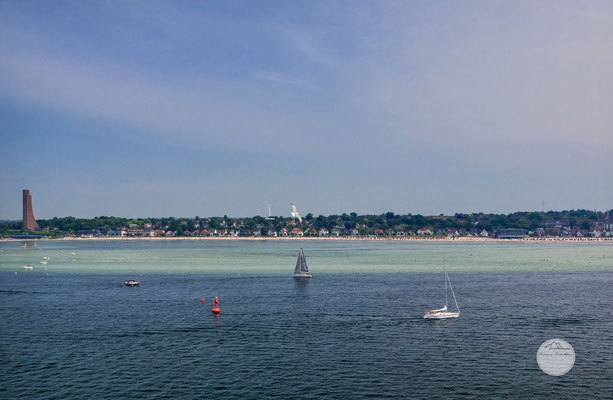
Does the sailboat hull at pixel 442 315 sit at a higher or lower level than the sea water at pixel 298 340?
higher

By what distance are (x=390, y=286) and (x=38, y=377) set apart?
236 ft

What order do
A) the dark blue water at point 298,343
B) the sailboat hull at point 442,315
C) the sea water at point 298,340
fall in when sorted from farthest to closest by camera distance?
the sailboat hull at point 442,315 < the sea water at point 298,340 < the dark blue water at point 298,343

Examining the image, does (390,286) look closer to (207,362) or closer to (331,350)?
(331,350)

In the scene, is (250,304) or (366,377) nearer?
(366,377)

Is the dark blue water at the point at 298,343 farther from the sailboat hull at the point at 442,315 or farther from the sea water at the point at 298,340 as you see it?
the sailboat hull at the point at 442,315

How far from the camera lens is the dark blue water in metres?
45.9

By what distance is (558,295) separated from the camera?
9331cm

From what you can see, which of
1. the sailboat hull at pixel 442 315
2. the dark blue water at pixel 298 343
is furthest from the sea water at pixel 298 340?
the sailboat hull at pixel 442 315

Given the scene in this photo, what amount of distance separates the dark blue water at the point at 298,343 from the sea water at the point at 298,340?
202 mm

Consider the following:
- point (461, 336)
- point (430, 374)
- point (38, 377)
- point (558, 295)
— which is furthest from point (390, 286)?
point (38, 377)

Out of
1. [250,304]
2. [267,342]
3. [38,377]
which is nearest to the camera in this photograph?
[38,377]

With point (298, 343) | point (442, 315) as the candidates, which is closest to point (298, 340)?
point (298, 343)

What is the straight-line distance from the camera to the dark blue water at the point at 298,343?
1806 inches

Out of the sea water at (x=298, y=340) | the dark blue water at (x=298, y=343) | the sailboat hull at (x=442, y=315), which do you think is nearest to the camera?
the dark blue water at (x=298, y=343)
